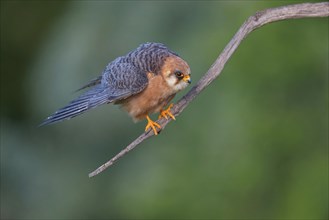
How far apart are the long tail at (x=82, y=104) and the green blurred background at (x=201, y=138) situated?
2078 mm

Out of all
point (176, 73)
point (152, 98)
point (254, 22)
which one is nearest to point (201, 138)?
point (152, 98)

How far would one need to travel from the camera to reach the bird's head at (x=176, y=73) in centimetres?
402

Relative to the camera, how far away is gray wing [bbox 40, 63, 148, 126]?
4.06m

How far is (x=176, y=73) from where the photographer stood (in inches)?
159

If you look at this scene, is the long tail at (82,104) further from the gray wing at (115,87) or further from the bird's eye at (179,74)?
the bird's eye at (179,74)

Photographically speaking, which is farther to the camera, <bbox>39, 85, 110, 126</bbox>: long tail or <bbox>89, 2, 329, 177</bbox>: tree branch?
<bbox>39, 85, 110, 126</bbox>: long tail

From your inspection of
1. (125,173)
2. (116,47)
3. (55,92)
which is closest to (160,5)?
(116,47)

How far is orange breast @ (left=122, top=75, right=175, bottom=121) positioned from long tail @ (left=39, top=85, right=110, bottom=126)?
19 cm

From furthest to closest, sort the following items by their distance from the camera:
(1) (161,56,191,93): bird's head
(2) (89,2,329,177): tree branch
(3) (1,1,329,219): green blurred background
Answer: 1. (3) (1,1,329,219): green blurred background
2. (1) (161,56,191,93): bird's head
3. (2) (89,2,329,177): tree branch

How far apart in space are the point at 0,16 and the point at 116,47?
179 cm

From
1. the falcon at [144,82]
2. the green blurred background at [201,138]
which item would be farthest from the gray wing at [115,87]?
the green blurred background at [201,138]

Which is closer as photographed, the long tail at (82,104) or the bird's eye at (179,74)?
the long tail at (82,104)

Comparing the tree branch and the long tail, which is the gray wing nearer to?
the long tail

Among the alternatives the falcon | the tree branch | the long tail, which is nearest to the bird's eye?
the falcon
